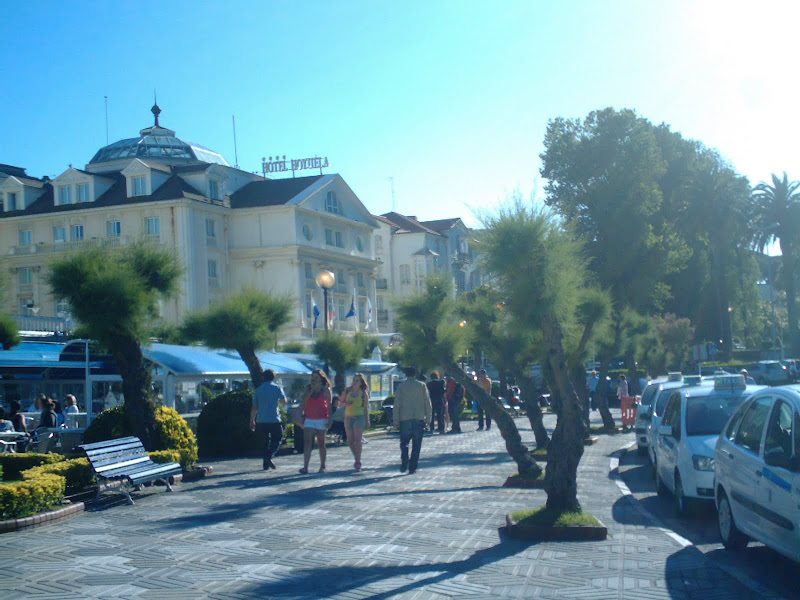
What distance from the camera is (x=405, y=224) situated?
6969cm

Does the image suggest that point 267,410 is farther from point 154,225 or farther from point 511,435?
point 154,225

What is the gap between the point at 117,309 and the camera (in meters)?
13.2

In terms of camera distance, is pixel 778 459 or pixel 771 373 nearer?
pixel 778 459

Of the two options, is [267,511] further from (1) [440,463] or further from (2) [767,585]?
(1) [440,463]

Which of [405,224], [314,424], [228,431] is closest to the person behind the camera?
[314,424]

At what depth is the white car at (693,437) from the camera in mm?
9812

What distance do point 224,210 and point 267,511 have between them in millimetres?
39761

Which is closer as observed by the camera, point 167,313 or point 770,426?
point 770,426

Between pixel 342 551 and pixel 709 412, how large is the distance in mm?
5845

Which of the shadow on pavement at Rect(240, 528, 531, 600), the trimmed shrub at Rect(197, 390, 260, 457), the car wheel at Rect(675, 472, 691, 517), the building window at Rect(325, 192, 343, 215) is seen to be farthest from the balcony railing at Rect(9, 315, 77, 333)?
the shadow on pavement at Rect(240, 528, 531, 600)

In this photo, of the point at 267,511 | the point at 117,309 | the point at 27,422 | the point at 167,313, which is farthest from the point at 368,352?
the point at 267,511

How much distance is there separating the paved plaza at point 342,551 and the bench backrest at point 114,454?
1.69 feet

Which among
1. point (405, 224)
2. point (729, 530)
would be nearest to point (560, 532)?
point (729, 530)

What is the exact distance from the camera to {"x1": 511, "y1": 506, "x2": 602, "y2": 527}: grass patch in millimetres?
8242
